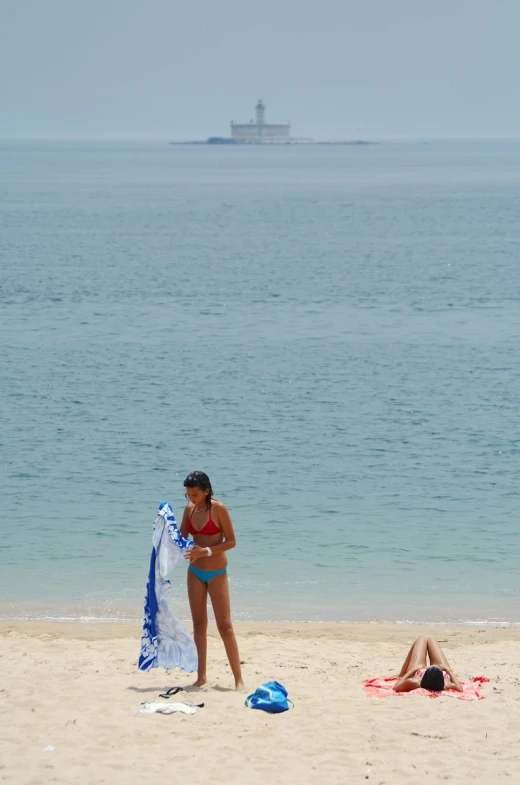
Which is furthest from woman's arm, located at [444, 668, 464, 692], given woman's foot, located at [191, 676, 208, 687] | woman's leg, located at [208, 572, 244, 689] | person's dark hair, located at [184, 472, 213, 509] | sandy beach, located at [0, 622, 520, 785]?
person's dark hair, located at [184, 472, 213, 509]

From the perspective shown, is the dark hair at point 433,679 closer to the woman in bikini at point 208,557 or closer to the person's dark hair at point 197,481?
the woman in bikini at point 208,557

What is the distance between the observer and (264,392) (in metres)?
26.1

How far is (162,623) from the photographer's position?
9.77 m

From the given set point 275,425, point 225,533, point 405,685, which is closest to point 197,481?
point 225,533

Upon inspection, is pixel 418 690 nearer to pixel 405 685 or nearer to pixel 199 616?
pixel 405 685

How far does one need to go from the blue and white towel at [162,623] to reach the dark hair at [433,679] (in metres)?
1.87

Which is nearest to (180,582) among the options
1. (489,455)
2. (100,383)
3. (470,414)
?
(489,455)

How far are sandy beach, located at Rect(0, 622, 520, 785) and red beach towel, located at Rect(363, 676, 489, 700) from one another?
78 mm

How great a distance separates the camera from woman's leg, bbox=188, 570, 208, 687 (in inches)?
366

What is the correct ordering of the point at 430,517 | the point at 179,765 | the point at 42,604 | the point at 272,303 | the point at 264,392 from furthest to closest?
1. the point at 272,303
2. the point at 264,392
3. the point at 430,517
4. the point at 42,604
5. the point at 179,765

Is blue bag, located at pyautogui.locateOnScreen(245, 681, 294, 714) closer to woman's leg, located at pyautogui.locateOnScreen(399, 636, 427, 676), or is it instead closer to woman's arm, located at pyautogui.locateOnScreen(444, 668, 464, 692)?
woman's leg, located at pyautogui.locateOnScreen(399, 636, 427, 676)

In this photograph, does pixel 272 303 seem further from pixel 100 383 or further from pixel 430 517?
pixel 430 517

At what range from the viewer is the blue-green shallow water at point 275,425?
1500 cm

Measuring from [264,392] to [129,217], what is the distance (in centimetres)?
6174
